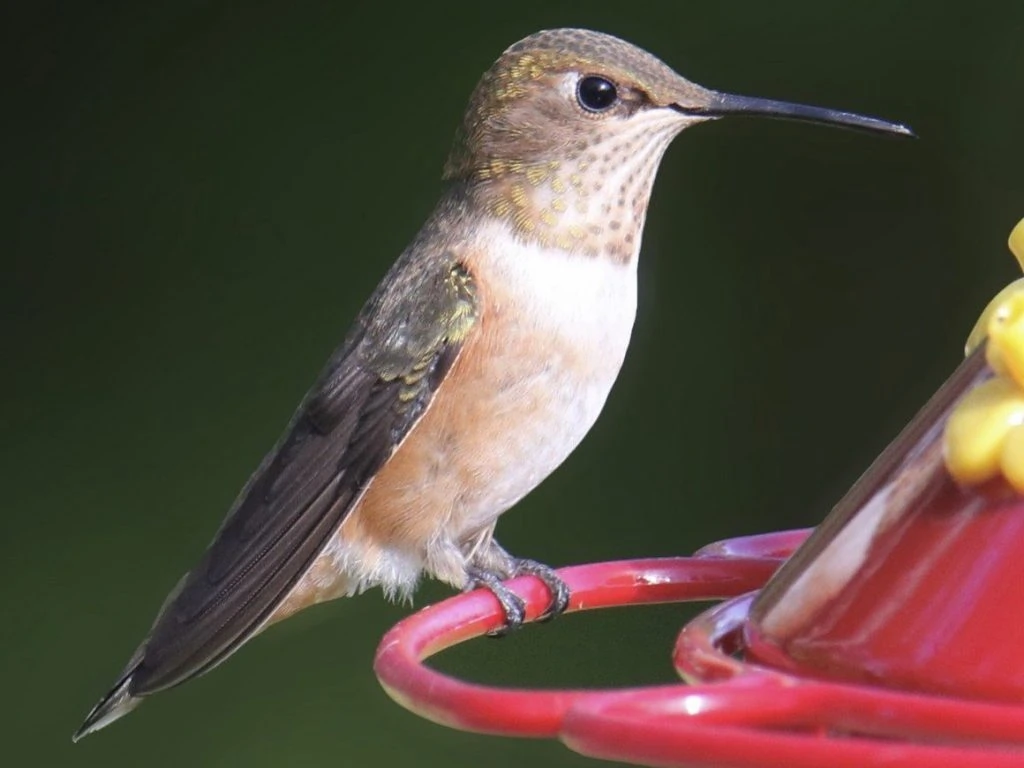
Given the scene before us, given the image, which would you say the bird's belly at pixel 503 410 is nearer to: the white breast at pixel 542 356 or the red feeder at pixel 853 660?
the white breast at pixel 542 356

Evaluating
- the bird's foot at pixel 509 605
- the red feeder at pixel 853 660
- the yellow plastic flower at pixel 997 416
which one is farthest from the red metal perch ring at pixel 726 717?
the bird's foot at pixel 509 605

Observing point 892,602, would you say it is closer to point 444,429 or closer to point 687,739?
point 687,739

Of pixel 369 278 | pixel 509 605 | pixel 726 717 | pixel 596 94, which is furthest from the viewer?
pixel 369 278

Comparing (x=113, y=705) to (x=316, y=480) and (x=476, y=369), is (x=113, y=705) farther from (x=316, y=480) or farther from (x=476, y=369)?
(x=476, y=369)

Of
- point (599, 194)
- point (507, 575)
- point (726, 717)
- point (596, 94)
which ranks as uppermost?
point (596, 94)

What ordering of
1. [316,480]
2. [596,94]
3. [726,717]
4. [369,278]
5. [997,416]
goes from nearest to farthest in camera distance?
[726,717], [997,416], [316,480], [596,94], [369,278]

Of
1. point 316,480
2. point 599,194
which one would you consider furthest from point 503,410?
point 599,194

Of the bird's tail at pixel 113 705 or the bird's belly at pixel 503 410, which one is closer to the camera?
the bird's belly at pixel 503 410
